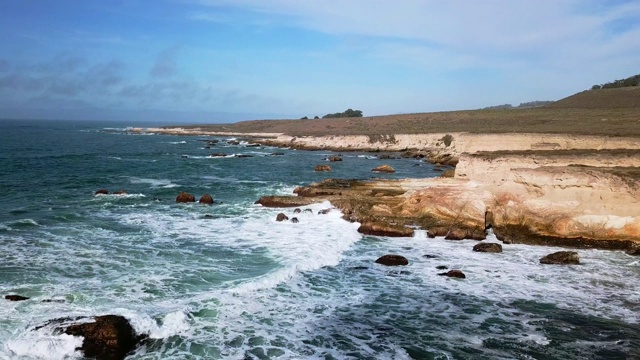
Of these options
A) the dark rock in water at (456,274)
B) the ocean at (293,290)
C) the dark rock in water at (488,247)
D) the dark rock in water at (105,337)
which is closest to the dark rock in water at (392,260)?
the ocean at (293,290)

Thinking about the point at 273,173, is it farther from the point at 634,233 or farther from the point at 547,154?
the point at 634,233

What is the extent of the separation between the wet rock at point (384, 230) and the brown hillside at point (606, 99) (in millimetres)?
72607

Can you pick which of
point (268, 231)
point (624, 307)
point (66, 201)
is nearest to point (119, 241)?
point (268, 231)

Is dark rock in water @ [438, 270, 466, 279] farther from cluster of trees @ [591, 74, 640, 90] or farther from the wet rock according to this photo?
cluster of trees @ [591, 74, 640, 90]

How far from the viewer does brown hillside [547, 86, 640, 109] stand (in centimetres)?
8462

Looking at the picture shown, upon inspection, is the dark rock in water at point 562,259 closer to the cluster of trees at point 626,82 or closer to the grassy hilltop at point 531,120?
the grassy hilltop at point 531,120

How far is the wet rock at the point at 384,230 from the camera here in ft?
77.0

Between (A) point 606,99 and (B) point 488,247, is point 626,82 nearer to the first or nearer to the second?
(A) point 606,99

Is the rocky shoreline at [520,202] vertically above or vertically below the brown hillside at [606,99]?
below

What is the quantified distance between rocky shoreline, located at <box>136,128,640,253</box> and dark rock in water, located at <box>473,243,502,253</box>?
5.98ft

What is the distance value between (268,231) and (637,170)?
18083 mm

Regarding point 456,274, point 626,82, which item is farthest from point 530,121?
point 456,274

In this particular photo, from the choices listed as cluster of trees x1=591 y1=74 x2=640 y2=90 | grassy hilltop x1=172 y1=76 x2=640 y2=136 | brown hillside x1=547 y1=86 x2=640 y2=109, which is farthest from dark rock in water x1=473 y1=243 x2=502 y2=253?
cluster of trees x1=591 y1=74 x2=640 y2=90

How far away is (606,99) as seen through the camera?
9331 centimetres
